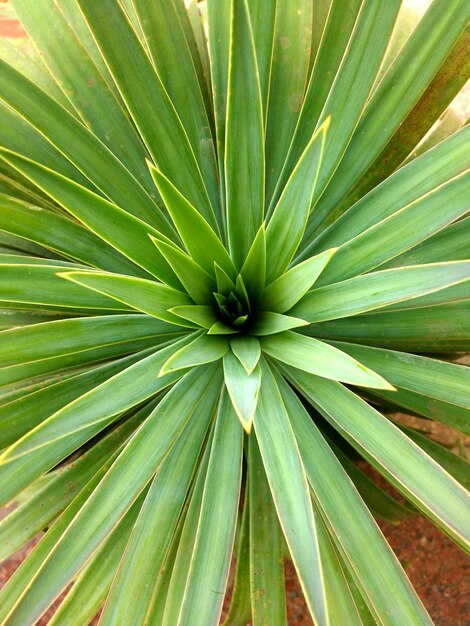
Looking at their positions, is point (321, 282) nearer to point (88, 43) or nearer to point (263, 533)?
point (263, 533)

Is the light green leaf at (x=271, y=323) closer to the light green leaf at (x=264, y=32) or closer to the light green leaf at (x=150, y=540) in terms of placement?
the light green leaf at (x=150, y=540)

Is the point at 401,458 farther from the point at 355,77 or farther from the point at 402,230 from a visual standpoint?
the point at 355,77

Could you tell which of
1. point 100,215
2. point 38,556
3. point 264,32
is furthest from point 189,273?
point 38,556

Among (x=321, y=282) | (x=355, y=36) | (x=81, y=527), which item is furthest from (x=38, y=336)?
(x=355, y=36)

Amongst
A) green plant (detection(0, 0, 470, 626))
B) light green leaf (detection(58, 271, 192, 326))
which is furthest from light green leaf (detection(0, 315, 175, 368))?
light green leaf (detection(58, 271, 192, 326))

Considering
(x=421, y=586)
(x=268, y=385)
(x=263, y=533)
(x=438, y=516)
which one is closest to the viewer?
(x=438, y=516)

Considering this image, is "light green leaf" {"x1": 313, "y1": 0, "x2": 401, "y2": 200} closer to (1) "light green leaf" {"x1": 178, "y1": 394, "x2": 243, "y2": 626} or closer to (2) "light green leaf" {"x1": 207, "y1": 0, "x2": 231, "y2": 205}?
(2) "light green leaf" {"x1": 207, "y1": 0, "x2": 231, "y2": 205}

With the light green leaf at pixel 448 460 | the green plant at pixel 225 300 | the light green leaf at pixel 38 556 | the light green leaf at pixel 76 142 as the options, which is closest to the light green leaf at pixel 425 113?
the green plant at pixel 225 300
